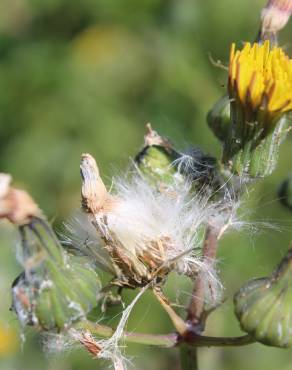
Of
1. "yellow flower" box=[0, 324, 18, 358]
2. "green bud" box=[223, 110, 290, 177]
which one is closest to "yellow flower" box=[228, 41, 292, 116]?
"green bud" box=[223, 110, 290, 177]

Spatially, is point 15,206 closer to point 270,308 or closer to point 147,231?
point 147,231

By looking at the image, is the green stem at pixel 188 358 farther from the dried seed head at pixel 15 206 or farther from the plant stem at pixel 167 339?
the dried seed head at pixel 15 206

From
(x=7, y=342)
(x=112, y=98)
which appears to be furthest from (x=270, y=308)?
(x=112, y=98)

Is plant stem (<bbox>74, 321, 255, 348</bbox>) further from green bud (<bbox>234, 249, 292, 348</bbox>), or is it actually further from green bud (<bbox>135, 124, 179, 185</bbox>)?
green bud (<bbox>135, 124, 179, 185</bbox>)

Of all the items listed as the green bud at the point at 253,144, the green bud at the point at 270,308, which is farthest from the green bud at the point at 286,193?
the green bud at the point at 270,308

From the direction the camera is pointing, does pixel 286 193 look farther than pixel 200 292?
Yes

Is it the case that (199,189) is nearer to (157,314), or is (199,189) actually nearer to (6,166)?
(157,314)

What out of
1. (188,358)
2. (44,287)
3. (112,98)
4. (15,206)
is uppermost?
(112,98)
